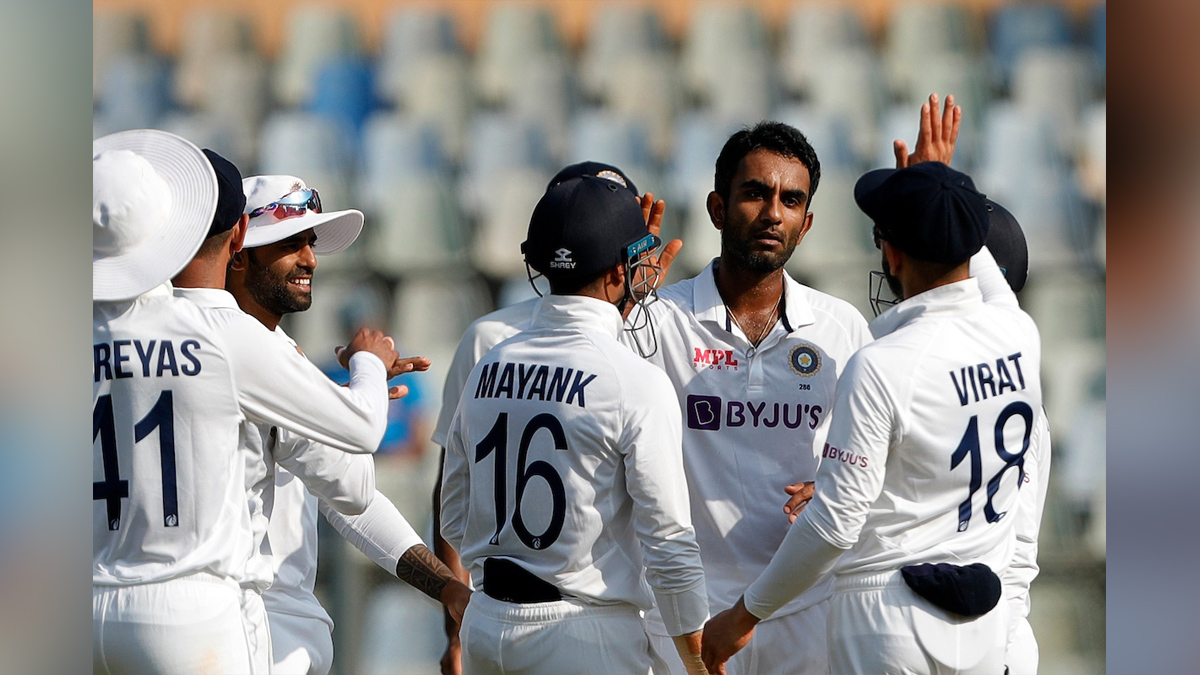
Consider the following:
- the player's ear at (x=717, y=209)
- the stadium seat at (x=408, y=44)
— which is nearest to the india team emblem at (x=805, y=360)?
the player's ear at (x=717, y=209)

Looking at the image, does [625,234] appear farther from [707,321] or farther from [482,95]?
[482,95]

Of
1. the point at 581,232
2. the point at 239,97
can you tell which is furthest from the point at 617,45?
the point at 581,232

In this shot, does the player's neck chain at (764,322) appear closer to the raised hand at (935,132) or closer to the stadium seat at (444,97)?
the raised hand at (935,132)

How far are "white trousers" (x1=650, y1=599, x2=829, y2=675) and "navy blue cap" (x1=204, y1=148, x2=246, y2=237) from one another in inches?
58.8

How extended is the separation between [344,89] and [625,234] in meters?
2.60

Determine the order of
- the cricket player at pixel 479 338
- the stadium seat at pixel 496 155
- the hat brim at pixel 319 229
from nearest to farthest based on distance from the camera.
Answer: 1. the hat brim at pixel 319 229
2. the cricket player at pixel 479 338
3. the stadium seat at pixel 496 155

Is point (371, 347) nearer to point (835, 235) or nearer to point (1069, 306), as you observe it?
point (835, 235)

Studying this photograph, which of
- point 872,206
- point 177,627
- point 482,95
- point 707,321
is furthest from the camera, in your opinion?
point 482,95

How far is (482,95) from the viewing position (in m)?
4.92

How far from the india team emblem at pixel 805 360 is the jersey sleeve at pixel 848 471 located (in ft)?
1.91

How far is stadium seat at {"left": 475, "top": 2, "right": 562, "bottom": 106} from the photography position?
4844 millimetres

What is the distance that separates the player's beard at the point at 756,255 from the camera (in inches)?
125
